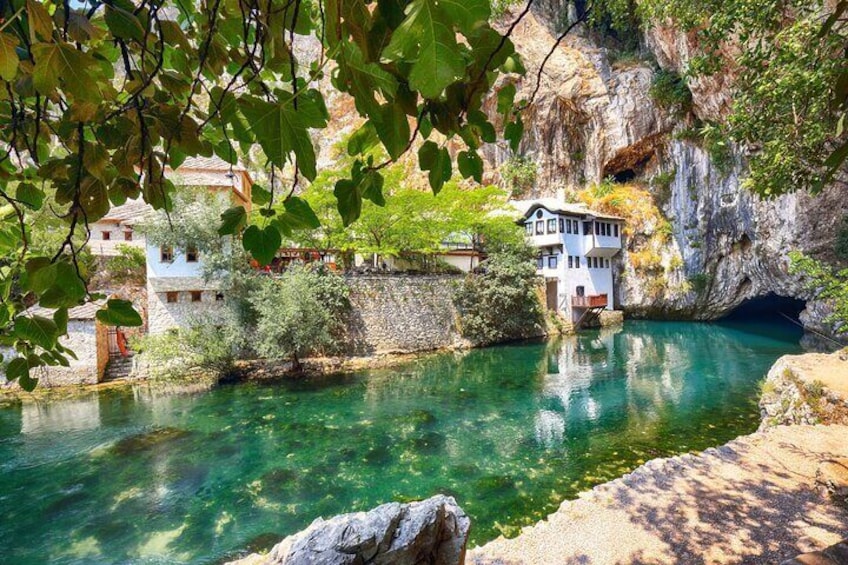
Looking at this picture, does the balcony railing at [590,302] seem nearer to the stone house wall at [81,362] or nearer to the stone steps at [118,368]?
the stone steps at [118,368]

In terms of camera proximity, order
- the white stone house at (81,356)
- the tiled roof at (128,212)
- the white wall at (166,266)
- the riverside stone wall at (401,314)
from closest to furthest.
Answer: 1. the white stone house at (81,356)
2. the white wall at (166,266)
3. the tiled roof at (128,212)
4. the riverside stone wall at (401,314)

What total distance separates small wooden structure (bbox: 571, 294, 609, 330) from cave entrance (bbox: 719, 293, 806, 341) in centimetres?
726

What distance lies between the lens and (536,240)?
2288cm

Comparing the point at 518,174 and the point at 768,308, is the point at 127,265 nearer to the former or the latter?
the point at 518,174

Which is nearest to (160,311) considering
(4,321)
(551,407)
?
(551,407)

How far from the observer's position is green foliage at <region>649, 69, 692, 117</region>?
68.8ft

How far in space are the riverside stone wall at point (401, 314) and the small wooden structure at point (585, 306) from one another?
→ 7.19m

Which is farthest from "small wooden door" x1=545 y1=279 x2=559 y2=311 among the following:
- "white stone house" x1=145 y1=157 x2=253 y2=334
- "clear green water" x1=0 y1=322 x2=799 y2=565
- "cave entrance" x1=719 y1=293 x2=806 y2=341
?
"white stone house" x1=145 y1=157 x2=253 y2=334

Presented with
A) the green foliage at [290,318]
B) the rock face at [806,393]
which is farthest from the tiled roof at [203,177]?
the rock face at [806,393]

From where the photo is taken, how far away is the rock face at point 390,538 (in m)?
Answer: 3.12

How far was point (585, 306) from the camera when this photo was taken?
829 inches

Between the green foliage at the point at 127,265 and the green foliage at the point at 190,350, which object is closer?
the green foliage at the point at 190,350

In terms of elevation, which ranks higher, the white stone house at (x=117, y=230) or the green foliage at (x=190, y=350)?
the white stone house at (x=117, y=230)

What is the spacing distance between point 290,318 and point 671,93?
22.3 metres
